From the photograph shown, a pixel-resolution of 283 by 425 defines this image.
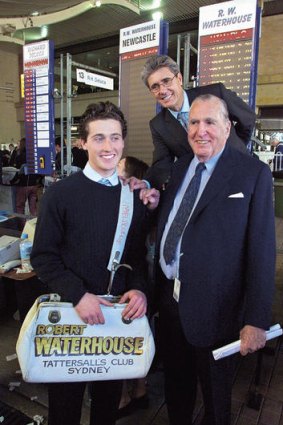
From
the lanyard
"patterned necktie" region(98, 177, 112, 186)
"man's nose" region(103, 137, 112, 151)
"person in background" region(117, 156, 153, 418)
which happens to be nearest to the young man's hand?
the lanyard

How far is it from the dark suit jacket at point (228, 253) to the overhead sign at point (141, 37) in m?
2.61

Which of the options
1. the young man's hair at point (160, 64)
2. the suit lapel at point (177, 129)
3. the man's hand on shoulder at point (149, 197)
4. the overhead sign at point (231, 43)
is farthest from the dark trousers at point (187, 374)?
the overhead sign at point (231, 43)

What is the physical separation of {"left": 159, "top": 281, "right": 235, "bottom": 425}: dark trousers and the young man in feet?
0.94

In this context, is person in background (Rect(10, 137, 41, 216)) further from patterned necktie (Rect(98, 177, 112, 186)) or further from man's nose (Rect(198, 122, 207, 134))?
man's nose (Rect(198, 122, 207, 134))

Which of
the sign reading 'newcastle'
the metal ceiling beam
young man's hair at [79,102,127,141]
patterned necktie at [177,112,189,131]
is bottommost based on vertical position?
young man's hair at [79,102,127,141]

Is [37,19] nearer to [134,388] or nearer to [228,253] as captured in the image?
[134,388]

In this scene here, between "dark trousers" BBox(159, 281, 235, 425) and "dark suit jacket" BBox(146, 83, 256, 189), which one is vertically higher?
"dark suit jacket" BBox(146, 83, 256, 189)

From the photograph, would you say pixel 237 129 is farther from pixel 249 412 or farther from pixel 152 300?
pixel 249 412

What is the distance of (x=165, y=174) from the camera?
1872 mm

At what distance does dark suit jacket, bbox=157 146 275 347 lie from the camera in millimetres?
1258

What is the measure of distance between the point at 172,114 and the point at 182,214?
0.74 metres

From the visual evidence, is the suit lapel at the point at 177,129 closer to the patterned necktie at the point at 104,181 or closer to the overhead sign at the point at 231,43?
→ the patterned necktie at the point at 104,181

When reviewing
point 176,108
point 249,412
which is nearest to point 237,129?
point 176,108

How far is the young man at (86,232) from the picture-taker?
130 centimetres
